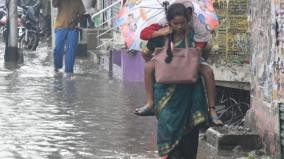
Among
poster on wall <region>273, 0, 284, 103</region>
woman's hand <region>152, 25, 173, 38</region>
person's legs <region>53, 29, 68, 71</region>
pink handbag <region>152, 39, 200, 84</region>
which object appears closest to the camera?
pink handbag <region>152, 39, 200, 84</region>

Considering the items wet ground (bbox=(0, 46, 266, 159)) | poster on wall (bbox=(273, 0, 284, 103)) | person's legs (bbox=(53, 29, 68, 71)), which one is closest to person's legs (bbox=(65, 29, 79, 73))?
person's legs (bbox=(53, 29, 68, 71))

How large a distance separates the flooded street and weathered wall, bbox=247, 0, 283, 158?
3.59 feet

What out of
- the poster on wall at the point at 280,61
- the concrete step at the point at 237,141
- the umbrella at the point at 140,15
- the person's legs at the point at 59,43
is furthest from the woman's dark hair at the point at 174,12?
the person's legs at the point at 59,43

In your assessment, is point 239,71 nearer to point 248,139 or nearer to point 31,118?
point 248,139

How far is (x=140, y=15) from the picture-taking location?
22.8ft

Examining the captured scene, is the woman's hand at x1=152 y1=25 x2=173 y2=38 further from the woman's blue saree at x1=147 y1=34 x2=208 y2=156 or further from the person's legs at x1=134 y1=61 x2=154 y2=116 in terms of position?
the person's legs at x1=134 y1=61 x2=154 y2=116

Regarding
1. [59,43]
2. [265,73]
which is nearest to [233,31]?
[265,73]

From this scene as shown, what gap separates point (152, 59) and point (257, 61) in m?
2.23

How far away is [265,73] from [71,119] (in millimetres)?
2802

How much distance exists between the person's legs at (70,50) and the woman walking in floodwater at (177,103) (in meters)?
8.63

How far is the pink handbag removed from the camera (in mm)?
5215

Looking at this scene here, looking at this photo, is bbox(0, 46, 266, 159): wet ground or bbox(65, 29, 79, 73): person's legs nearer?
bbox(0, 46, 266, 159): wet ground

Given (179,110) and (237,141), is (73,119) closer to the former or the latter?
(237,141)

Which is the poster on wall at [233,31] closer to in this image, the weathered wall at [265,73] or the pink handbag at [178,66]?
the weathered wall at [265,73]
